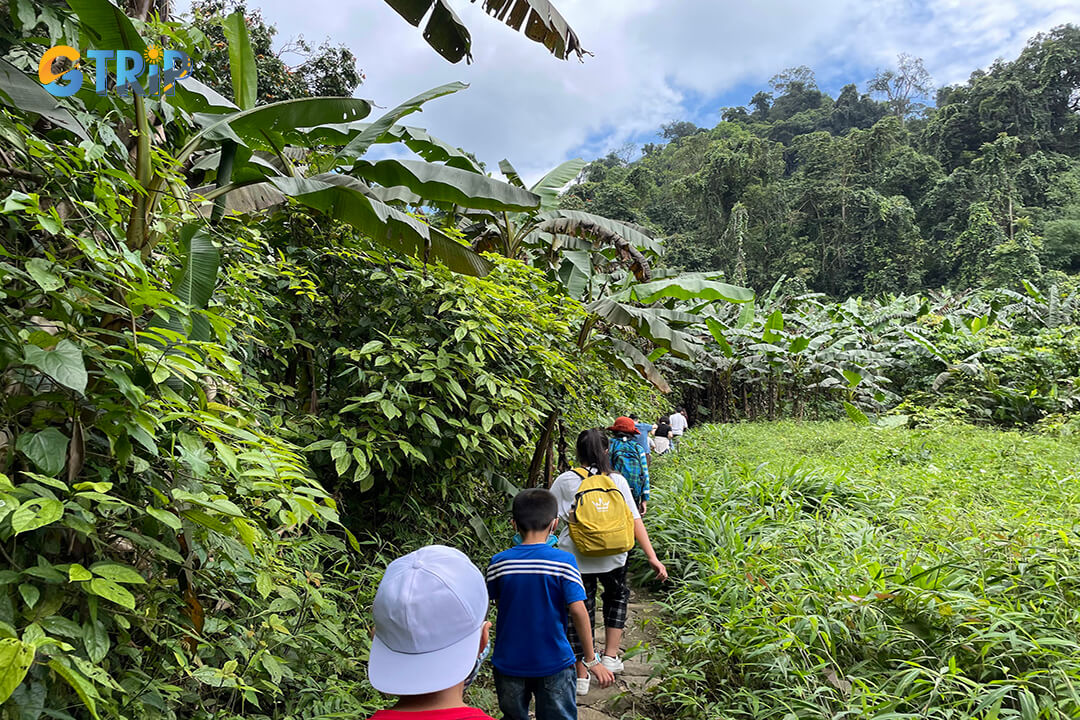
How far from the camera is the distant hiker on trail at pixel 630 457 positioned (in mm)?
4766

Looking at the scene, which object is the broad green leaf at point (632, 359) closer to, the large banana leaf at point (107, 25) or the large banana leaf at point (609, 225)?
the large banana leaf at point (609, 225)

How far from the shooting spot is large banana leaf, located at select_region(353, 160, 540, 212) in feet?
11.5

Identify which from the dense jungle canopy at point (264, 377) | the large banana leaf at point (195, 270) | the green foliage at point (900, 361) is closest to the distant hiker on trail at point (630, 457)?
the dense jungle canopy at point (264, 377)

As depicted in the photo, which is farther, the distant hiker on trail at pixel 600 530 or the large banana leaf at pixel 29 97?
the distant hiker on trail at pixel 600 530

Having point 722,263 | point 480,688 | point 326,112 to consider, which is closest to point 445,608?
point 480,688

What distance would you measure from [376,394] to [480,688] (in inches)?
69.8

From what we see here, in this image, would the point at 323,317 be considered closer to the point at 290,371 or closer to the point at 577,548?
the point at 290,371

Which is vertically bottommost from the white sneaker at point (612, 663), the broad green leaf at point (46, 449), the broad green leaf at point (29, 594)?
the white sneaker at point (612, 663)

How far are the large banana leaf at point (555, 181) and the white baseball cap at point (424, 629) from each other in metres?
5.23

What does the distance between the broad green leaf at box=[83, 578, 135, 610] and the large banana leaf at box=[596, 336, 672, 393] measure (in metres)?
5.60

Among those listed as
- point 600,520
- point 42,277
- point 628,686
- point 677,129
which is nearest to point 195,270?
point 42,277

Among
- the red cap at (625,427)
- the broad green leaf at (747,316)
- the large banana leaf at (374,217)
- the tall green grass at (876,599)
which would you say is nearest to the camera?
the tall green grass at (876,599)

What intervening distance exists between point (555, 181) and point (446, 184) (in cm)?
348

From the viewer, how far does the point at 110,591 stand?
136 cm
